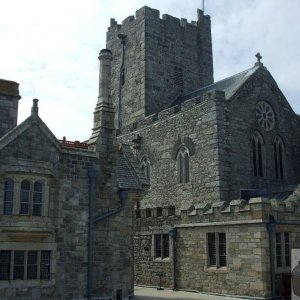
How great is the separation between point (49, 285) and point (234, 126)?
13875mm

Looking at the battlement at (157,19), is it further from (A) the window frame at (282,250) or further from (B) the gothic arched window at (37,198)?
(B) the gothic arched window at (37,198)

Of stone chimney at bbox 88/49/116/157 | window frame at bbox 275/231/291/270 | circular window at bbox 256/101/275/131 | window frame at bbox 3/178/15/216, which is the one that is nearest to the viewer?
window frame at bbox 3/178/15/216

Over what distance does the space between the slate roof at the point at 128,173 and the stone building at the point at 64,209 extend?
0.14 ft

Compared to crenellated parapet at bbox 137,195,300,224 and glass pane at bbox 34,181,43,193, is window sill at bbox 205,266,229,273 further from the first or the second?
glass pane at bbox 34,181,43,193

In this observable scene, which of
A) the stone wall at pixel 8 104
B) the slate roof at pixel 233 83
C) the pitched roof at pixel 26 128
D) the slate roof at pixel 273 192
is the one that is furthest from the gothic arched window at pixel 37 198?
the slate roof at pixel 233 83

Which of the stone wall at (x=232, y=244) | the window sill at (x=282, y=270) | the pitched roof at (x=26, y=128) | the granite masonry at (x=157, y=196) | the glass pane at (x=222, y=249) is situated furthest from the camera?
Result: the glass pane at (x=222, y=249)

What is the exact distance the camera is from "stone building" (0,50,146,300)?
15.5 m

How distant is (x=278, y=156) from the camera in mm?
28312

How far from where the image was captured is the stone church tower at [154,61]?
3409cm

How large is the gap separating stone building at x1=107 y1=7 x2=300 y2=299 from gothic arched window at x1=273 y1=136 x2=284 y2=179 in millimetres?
60

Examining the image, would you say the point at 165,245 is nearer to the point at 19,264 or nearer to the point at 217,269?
the point at 217,269

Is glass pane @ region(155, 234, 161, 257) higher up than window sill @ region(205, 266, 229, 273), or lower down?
higher up

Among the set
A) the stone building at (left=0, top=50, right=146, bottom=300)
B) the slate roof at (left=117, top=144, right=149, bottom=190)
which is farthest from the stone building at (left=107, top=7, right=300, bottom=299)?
the stone building at (left=0, top=50, right=146, bottom=300)

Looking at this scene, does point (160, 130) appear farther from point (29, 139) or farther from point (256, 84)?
point (29, 139)
